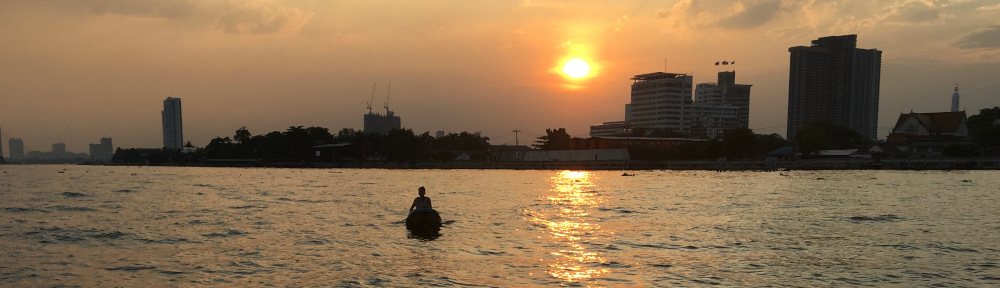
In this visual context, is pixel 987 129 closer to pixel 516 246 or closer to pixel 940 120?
pixel 940 120

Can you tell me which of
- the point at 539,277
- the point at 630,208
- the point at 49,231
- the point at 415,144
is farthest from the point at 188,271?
the point at 415,144

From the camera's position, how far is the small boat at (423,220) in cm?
3036

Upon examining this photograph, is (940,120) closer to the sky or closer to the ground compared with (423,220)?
closer to the sky

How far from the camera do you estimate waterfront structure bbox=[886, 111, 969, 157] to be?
145 m

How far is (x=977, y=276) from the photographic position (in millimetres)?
18797

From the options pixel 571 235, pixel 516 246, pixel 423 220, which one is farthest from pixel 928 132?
pixel 516 246

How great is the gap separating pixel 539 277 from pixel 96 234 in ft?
77.1

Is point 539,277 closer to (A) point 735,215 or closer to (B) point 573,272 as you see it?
(B) point 573,272

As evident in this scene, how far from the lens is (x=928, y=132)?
511 ft

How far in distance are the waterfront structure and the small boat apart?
145m

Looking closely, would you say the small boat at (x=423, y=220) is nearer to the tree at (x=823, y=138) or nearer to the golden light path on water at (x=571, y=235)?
the golden light path on water at (x=571, y=235)

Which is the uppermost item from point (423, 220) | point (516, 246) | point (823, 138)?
point (823, 138)

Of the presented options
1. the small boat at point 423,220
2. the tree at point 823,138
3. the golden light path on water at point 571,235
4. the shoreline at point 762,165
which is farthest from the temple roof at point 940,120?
the small boat at point 423,220

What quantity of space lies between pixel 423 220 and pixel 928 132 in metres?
168
